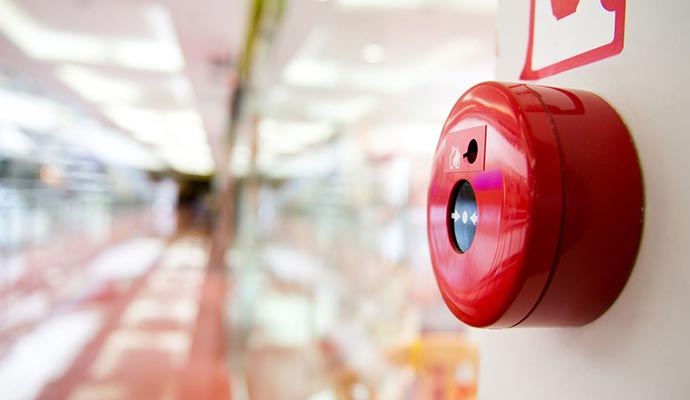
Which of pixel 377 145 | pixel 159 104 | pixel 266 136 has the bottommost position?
pixel 377 145

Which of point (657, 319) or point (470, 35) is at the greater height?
point (470, 35)

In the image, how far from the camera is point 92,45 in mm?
5816

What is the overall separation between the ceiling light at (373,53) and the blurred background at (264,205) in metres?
0.02

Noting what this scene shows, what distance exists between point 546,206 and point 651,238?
80 millimetres

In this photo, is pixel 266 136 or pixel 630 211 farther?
pixel 266 136

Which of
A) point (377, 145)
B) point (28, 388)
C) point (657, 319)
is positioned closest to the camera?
point (657, 319)

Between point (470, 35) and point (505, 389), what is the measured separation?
7.13 feet

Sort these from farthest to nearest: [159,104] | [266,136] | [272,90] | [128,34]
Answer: [159,104] → [128,34] → [266,136] → [272,90]

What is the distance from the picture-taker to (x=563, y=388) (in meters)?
0.41

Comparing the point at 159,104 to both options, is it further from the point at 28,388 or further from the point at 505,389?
the point at 505,389

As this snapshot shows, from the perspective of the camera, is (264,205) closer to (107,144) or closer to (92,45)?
(92,45)

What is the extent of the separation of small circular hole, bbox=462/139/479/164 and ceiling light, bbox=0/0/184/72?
5.11 metres

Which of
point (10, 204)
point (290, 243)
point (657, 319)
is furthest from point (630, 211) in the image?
point (10, 204)

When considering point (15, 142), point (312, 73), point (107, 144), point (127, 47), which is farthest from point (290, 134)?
point (107, 144)
